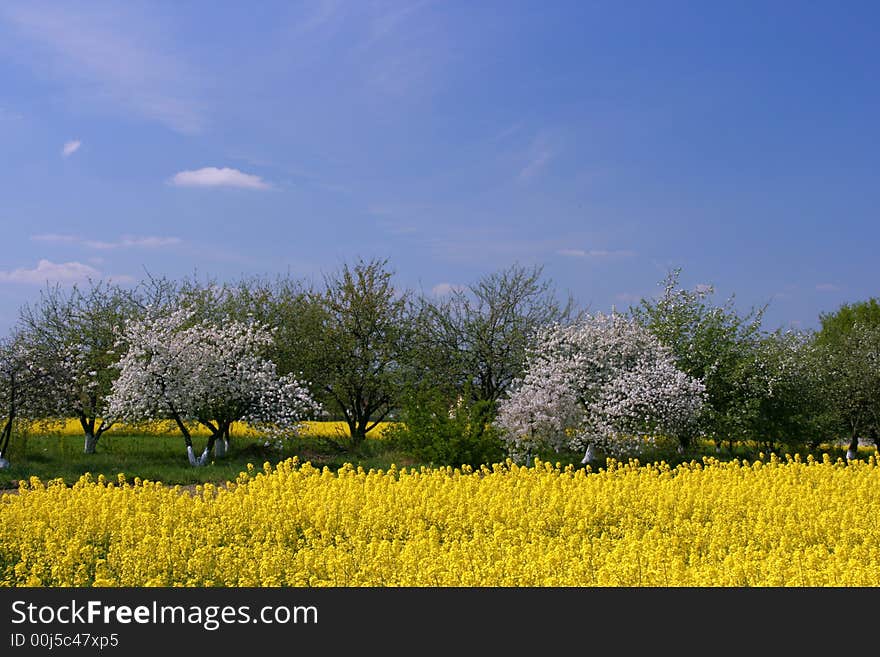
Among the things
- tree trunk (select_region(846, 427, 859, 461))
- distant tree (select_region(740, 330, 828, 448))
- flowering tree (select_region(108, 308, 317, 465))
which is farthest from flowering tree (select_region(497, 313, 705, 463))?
tree trunk (select_region(846, 427, 859, 461))

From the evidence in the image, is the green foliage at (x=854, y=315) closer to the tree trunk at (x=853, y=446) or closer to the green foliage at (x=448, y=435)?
the tree trunk at (x=853, y=446)

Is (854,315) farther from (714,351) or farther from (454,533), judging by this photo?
(454,533)

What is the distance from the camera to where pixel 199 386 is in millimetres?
24031

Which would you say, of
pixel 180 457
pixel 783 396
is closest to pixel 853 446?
pixel 783 396

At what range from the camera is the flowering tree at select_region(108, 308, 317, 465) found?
2398cm

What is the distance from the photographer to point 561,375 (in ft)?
80.5

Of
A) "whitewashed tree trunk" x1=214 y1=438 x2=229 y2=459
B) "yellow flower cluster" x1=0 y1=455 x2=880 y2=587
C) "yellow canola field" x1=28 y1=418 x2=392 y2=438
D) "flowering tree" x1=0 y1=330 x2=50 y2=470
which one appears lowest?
"yellow flower cluster" x1=0 y1=455 x2=880 y2=587

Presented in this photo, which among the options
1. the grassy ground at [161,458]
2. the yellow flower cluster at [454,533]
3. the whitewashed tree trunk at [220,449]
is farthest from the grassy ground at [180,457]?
the yellow flower cluster at [454,533]

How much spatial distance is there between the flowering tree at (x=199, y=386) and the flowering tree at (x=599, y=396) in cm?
624

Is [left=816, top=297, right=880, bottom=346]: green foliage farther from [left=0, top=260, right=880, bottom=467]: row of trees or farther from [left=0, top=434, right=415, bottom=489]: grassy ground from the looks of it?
[left=0, top=434, right=415, bottom=489]: grassy ground

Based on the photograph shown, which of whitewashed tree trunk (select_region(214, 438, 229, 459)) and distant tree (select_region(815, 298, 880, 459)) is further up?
distant tree (select_region(815, 298, 880, 459))

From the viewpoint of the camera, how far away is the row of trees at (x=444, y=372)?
78.6ft

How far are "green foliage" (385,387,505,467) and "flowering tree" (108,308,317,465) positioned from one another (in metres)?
Answer: 3.01

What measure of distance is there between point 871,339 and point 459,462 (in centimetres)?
1866
